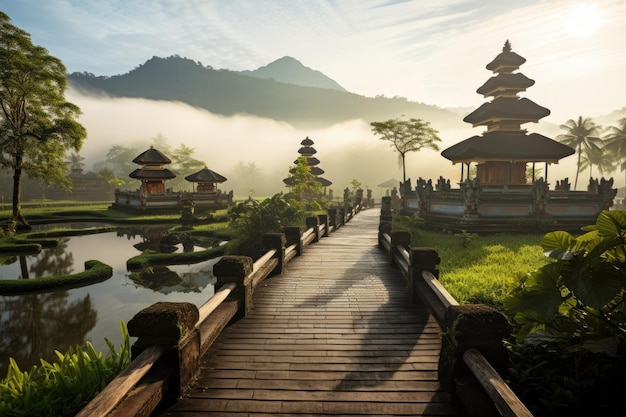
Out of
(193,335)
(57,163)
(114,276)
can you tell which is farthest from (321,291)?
(57,163)

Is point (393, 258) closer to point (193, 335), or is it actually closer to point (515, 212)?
point (193, 335)

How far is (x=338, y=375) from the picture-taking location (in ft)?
13.8

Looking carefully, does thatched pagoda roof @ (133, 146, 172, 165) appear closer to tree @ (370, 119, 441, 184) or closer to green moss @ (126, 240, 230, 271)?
green moss @ (126, 240, 230, 271)

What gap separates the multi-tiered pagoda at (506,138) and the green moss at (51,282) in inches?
794

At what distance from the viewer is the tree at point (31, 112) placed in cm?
2453

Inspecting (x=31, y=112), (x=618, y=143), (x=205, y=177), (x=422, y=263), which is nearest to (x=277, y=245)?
(x=422, y=263)

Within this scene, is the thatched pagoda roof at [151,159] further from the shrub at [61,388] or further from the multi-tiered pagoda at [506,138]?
the shrub at [61,388]

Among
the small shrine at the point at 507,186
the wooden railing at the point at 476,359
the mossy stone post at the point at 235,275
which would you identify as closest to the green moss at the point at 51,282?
the mossy stone post at the point at 235,275

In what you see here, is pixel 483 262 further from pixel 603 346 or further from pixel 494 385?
pixel 494 385

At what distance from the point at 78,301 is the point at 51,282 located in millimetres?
2088

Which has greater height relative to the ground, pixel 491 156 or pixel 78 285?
pixel 491 156

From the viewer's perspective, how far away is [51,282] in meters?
12.4

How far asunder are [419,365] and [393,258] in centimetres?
528

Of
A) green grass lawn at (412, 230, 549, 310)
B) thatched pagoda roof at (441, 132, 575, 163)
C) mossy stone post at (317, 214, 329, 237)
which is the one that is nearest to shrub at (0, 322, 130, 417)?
green grass lawn at (412, 230, 549, 310)
